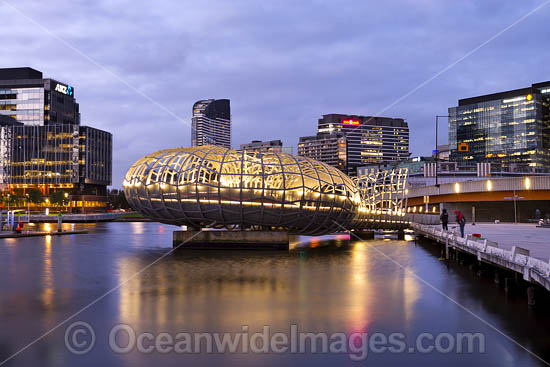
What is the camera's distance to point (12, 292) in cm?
1727

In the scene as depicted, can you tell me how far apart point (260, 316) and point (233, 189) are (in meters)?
18.6

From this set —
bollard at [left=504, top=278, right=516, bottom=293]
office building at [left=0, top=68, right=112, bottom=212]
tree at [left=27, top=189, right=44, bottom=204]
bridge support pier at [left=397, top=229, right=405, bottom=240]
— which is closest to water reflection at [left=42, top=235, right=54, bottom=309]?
bollard at [left=504, top=278, right=516, bottom=293]

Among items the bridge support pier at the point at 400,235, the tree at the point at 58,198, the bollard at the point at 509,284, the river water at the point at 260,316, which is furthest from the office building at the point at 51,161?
the bollard at the point at 509,284

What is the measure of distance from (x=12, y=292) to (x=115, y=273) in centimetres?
570

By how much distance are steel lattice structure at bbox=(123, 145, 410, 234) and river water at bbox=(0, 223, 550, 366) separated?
797 centimetres

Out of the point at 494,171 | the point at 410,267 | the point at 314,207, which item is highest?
the point at 494,171

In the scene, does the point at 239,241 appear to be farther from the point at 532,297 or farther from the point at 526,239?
the point at 532,297

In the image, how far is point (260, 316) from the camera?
13.6 metres

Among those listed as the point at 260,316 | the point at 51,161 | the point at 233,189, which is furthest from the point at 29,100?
the point at 260,316

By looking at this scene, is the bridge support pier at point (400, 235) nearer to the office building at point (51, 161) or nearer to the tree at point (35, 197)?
the tree at point (35, 197)

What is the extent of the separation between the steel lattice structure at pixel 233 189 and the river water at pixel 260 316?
7.97 metres

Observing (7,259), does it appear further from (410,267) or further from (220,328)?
(410,267)

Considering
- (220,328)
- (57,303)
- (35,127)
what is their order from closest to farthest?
(220,328)
(57,303)
(35,127)

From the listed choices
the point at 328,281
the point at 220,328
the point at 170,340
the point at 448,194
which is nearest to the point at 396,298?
the point at 328,281
